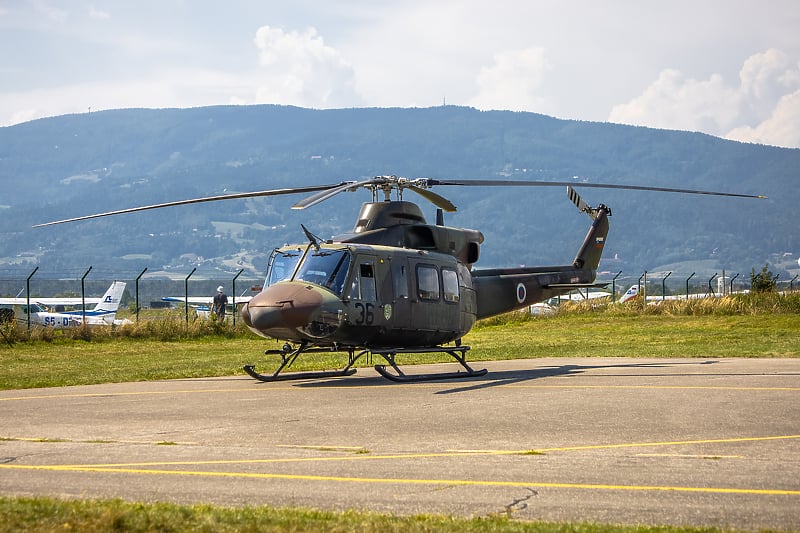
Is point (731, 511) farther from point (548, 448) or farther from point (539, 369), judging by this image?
point (539, 369)

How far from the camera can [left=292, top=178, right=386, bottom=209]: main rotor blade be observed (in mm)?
15453

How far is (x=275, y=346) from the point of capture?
29.8 metres

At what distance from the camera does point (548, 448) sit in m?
9.86

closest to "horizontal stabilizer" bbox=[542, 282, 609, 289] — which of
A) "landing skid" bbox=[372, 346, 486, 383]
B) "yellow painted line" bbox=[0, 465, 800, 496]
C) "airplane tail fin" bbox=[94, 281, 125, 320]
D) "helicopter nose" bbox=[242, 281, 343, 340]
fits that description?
"landing skid" bbox=[372, 346, 486, 383]

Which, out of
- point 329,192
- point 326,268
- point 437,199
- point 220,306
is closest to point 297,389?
point 326,268

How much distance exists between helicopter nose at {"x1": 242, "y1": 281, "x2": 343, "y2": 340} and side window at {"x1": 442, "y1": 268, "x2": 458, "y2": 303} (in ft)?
9.67

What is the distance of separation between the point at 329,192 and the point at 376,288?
2.22 m

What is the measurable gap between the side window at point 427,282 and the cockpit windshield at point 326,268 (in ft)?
5.83

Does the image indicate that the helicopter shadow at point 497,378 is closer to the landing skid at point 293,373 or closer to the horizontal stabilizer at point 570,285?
the landing skid at point 293,373

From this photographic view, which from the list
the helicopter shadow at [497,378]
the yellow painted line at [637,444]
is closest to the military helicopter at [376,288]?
the helicopter shadow at [497,378]

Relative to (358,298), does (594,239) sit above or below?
above

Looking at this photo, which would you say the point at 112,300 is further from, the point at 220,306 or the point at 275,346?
the point at 275,346

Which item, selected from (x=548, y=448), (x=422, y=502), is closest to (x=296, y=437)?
(x=548, y=448)

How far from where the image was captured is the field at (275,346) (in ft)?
21.5
